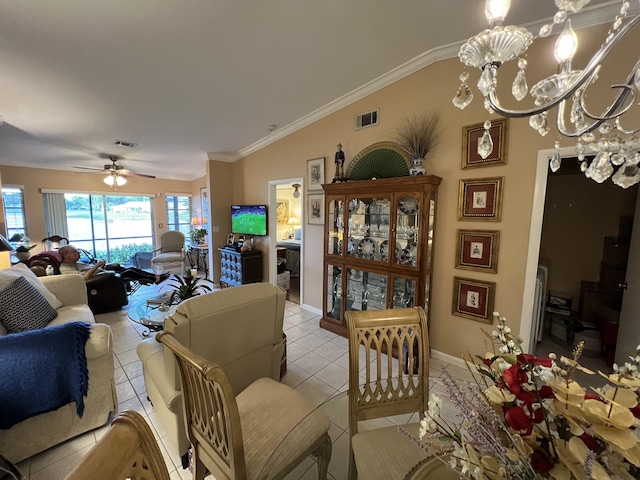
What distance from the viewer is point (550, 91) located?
3.45ft

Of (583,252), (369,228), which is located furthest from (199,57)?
(583,252)

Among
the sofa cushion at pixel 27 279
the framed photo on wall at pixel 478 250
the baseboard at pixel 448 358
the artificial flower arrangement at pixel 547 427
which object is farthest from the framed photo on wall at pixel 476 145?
the sofa cushion at pixel 27 279

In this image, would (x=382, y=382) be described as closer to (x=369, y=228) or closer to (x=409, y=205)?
(x=409, y=205)

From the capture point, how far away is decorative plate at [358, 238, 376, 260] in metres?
3.02

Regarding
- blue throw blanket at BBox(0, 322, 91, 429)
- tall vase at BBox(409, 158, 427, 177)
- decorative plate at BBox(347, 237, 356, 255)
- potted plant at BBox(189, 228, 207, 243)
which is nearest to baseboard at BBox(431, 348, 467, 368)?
decorative plate at BBox(347, 237, 356, 255)

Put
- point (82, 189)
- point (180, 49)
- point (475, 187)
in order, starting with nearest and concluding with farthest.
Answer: point (180, 49) < point (475, 187) < point (82, 189)

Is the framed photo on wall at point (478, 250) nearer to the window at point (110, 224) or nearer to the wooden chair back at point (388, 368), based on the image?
the wooden chair back at point (388, 368)

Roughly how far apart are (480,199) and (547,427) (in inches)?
85.4

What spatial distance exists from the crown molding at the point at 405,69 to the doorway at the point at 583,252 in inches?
58.2

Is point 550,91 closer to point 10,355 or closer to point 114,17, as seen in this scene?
point 114,17

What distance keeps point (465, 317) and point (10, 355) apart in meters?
3.40

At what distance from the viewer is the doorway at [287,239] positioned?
4.30m

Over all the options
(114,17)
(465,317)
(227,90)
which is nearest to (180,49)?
(114,17)

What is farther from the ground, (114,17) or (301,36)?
(301,36)
